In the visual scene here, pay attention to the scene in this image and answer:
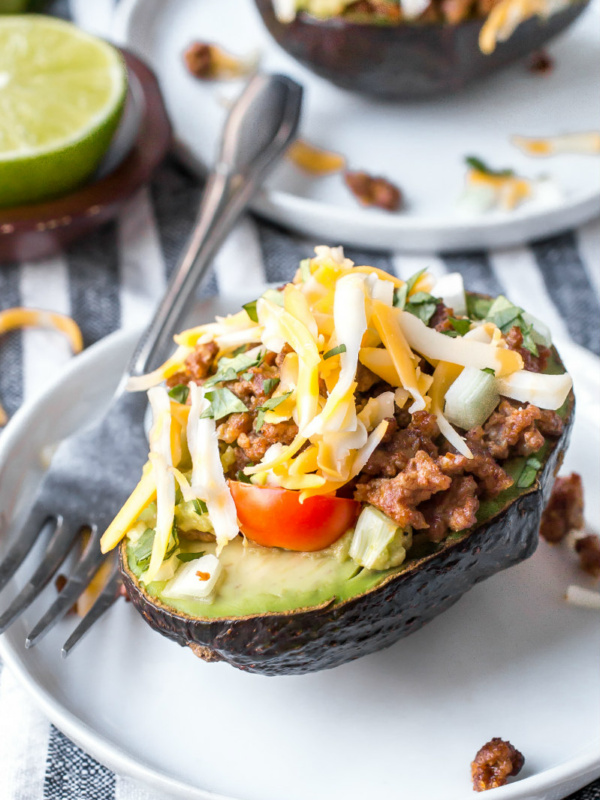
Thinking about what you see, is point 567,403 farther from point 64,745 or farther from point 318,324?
point 64,745

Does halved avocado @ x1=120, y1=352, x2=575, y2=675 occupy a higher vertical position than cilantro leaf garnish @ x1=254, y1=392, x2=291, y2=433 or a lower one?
lower

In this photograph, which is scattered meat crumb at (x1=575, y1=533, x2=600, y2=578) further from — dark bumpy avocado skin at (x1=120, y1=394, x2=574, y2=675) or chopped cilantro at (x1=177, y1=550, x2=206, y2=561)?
chopped cilantro at (x1=177, y1=550, x2=206, y2=561)

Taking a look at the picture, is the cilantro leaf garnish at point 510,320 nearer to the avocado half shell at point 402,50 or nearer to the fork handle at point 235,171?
the fork handle at point 235,171

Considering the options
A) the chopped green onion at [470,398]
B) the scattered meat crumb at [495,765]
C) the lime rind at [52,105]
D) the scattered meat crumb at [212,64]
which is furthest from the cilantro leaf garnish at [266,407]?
the scattered meat crumb at [212,64]

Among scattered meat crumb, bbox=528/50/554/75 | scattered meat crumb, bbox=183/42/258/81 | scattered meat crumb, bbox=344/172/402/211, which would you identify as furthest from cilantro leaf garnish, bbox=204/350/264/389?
scattered meat crumb, bbox=528/50/554/75

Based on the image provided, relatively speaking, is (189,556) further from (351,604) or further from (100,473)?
(100,473)
